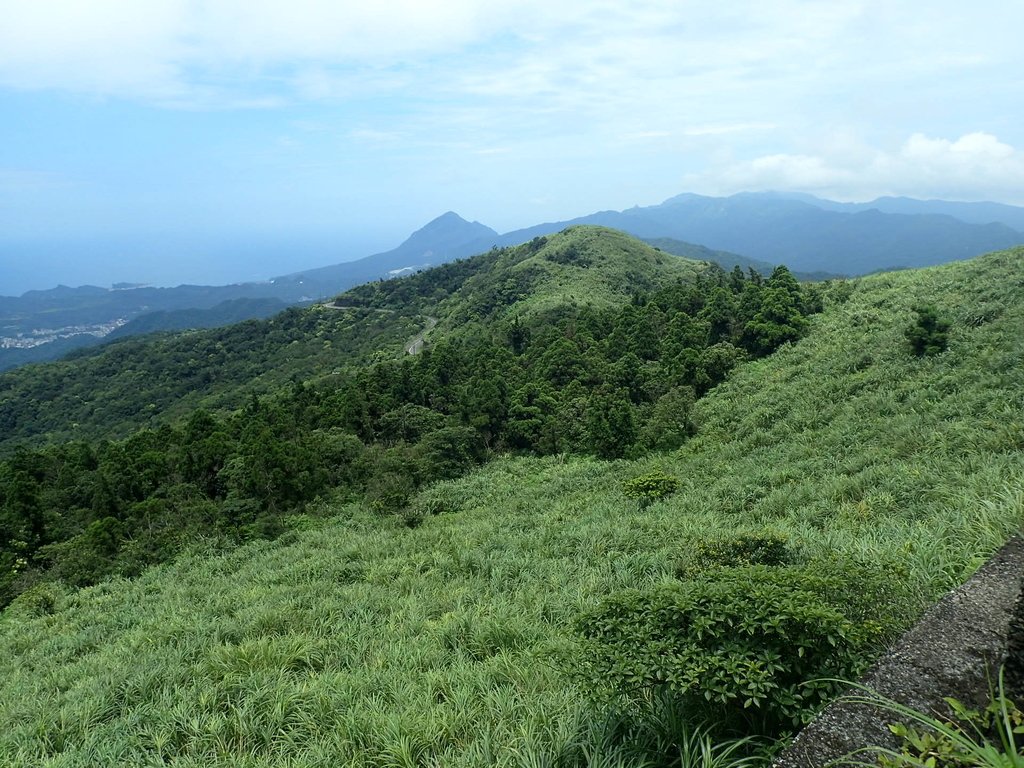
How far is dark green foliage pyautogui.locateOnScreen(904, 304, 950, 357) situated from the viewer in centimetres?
1792

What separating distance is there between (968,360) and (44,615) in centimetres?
2496

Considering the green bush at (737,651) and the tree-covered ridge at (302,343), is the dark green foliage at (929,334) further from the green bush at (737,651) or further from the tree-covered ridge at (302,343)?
the tree-covered ridge at (302,343)

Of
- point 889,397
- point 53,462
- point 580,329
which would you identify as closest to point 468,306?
point 580,329

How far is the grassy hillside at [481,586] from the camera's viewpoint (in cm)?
479

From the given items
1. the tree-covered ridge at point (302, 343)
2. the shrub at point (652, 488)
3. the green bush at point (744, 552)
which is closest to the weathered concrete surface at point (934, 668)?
the green bush at point (744, 552)

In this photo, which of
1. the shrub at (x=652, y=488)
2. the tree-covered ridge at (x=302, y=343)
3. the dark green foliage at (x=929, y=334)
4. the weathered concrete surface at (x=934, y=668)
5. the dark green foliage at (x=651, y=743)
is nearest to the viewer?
the weathered concrete surface at (x=934, y=668)

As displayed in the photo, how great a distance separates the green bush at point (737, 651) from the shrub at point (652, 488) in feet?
34.2

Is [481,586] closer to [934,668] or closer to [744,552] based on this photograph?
[744,552]

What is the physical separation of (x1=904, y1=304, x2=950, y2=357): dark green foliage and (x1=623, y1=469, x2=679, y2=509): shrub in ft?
34.4

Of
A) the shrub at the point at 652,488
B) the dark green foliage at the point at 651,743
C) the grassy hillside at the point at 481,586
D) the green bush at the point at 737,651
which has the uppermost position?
the green bush at the point at 737,651

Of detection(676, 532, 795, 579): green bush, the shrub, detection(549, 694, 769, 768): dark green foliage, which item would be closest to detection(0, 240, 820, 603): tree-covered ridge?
the shrub

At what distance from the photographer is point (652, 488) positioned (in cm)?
1443

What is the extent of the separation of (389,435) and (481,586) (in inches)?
795

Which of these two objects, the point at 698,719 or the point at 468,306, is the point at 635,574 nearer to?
the point at 698,719
